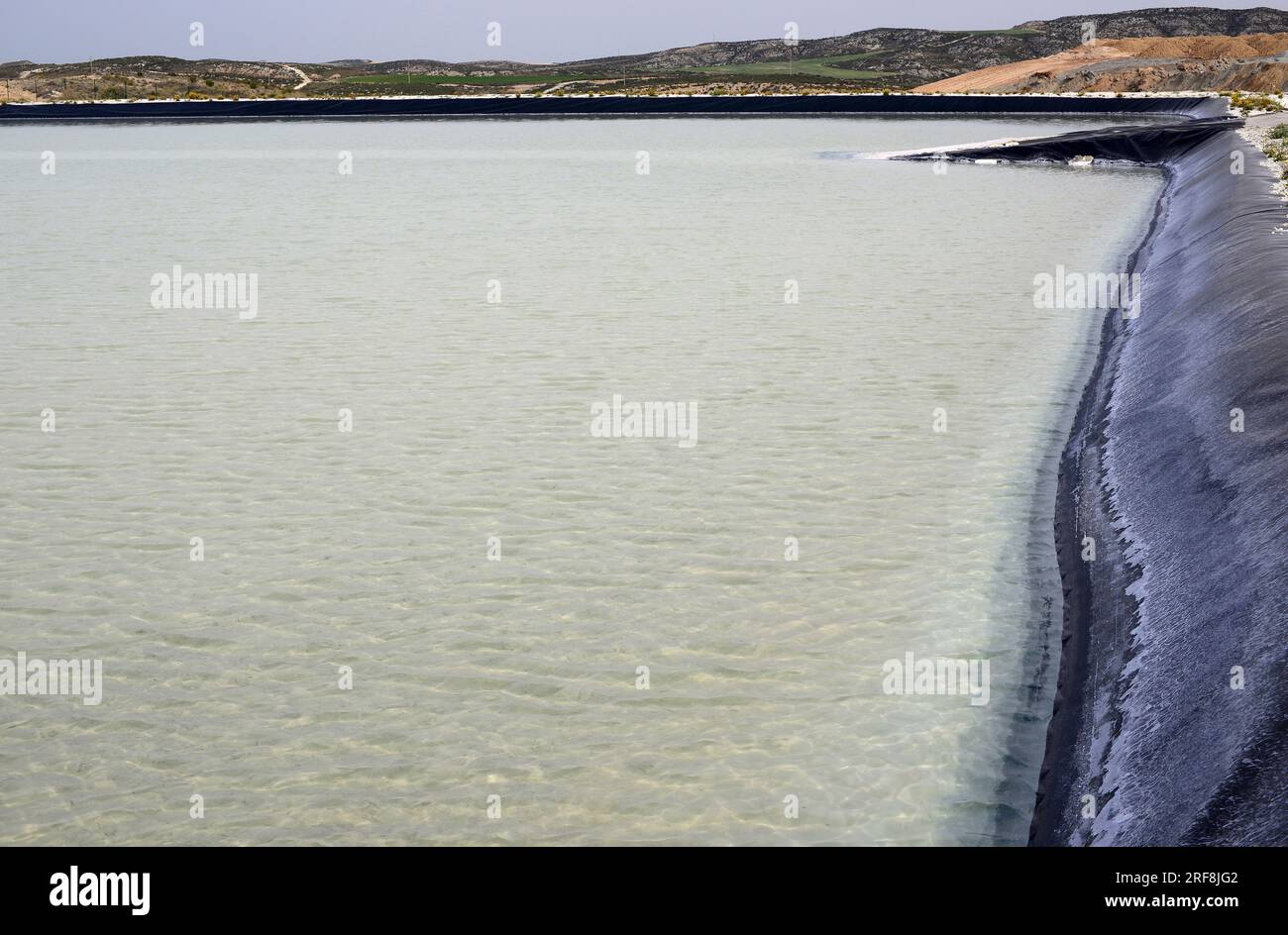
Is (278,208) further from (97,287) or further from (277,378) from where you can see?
(277,378)

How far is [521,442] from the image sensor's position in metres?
6.70

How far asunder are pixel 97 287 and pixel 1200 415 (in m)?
9.77

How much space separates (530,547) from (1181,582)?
2.54m

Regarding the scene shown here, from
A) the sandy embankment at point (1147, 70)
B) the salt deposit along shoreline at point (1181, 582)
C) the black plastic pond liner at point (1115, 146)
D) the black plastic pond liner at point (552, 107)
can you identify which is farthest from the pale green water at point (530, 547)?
the sandy embankment at point (1147, 70)

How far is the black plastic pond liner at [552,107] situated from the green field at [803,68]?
74.5 meters

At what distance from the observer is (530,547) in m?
5.30

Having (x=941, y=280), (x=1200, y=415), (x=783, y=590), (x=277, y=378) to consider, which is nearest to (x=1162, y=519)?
(x=1200, y=415)

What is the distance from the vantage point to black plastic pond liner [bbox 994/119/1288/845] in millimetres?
2857

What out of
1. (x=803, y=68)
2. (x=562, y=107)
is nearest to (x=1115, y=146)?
(x=562, y=107)

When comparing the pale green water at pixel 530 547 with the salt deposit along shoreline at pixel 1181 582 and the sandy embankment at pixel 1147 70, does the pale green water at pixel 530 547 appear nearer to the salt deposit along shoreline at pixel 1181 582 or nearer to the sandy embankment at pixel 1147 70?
the salt deposit along shoreline at pixel 1181 582

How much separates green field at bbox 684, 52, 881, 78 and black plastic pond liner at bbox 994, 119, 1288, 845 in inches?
4545

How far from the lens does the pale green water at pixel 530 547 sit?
141 inches

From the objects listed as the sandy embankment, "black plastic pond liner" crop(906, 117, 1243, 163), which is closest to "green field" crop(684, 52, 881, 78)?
the sandy embankment

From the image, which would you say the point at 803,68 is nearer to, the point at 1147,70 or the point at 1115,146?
the point at 1147,70
